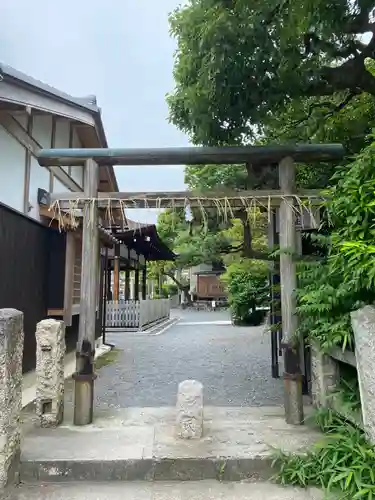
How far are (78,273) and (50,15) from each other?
7.19 meters

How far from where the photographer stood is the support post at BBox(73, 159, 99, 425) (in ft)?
16.1

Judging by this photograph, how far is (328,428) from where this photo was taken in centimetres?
442

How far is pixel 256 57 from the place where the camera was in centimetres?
605

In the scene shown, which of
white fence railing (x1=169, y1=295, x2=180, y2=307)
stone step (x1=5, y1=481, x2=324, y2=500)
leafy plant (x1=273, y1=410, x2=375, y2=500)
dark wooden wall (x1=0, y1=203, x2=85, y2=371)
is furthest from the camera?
white fence railing (x1=169, y1=295, x2=180, y2=307)

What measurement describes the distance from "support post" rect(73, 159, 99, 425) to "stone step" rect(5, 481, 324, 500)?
1.20 metres

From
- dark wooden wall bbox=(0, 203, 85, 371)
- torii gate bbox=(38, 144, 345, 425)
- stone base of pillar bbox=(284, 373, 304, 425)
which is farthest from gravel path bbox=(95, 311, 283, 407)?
torii gate bbox=(38, 144, 345, 425)

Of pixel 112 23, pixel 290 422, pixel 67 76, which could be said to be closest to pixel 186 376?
pixel 290 422

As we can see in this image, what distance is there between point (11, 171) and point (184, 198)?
3.50 metres

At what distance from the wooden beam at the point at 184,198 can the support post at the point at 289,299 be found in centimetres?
16

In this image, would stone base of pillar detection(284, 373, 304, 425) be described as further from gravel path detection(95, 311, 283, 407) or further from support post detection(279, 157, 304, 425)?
gravel path detection(95, 311, 283, 407)

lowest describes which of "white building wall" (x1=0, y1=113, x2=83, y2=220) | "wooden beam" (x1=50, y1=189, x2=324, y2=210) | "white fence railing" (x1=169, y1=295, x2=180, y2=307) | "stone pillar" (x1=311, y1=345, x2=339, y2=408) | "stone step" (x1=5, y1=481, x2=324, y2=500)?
"stone step" (x1=5, y1=481, x2=324, y2=500)

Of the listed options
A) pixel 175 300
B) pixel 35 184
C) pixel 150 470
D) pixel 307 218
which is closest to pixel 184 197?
Answer: pixel 307 218

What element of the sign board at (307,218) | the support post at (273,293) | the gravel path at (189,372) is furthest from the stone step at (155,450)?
the sign board at (307,218)

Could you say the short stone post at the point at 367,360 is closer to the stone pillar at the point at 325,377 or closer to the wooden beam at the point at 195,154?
the stone pillar at the point at 325,377
